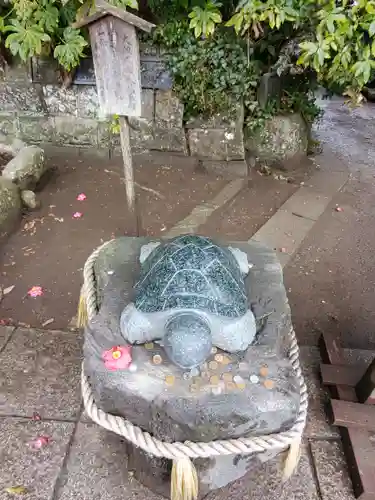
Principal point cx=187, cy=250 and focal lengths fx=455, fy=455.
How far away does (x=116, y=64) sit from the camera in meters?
2.81

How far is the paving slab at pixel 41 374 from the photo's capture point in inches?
98.5

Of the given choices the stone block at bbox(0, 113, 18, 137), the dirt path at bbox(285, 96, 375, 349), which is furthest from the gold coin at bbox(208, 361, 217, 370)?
the stone block at bbox(0, 113, 18, 137)

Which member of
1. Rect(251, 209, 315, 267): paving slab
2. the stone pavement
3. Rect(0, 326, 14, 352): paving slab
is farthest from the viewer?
Rect(251, 209, 315, 267): paving slab

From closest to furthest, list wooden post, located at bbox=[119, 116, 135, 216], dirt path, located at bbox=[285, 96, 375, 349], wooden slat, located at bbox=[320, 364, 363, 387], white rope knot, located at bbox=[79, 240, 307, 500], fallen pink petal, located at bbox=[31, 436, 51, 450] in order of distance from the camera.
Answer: white rope knot, located at bbox=[79, 240, 307, 500] < fallen pink petal, located at bbox=[31, 436, 51, 450] < wooden slat, located at bbox=[320, 364, 363, 387] < wooden post, located at bbox=[119, 116, 135, 216] < dirt path, located at bbox=[285, 96, 375, 349]

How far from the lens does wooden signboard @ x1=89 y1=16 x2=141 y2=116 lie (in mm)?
2730

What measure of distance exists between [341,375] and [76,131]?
407 cm

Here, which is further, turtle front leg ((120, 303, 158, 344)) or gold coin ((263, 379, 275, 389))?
turtle front leg ((120, 303, 158, 344))

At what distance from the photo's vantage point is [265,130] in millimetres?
5230

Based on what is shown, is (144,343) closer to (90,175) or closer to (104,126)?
(90,175)

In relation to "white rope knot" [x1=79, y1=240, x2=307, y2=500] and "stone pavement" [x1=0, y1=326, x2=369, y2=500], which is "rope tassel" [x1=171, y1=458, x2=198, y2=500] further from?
"stone pavement" [x1=0, y1=326, x2=369, y2=500]

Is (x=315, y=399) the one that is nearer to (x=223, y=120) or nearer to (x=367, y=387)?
(x=367, y=387)

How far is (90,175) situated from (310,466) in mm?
3801

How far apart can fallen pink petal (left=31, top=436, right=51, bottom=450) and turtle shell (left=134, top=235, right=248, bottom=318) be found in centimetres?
89

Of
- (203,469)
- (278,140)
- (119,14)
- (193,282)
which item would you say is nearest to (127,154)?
(119,14)
